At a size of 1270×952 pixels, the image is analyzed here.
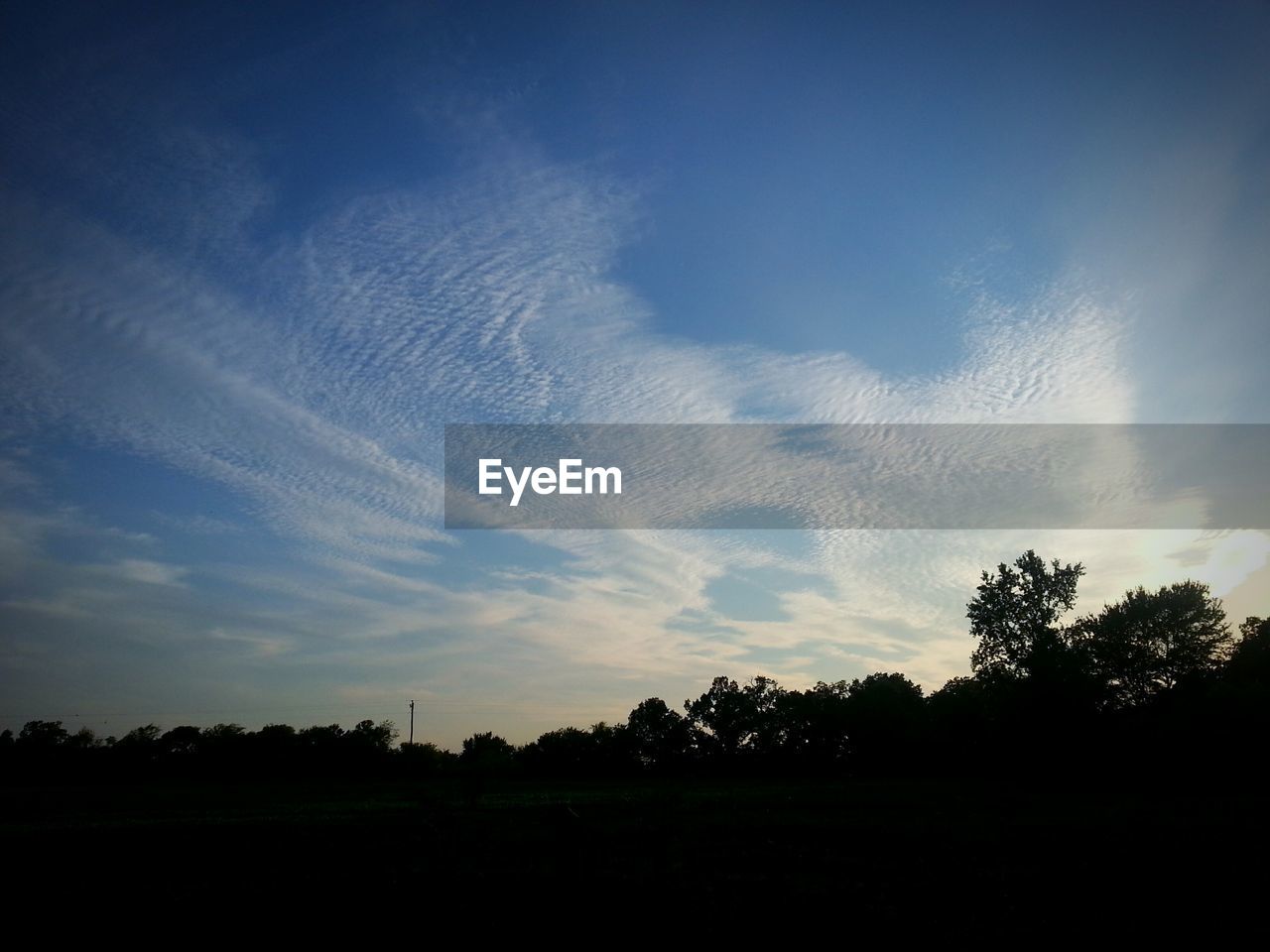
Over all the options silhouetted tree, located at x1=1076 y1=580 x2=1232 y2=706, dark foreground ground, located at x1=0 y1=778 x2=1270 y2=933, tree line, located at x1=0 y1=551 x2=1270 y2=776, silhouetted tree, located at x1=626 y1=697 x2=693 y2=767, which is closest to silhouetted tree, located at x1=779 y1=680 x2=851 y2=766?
tree line, located at x1=0 y1=551 x2=1270 y2=776

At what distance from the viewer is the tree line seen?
49625 mm

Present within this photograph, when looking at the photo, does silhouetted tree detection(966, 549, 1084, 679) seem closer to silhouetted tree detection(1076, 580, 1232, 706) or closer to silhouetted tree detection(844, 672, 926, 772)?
silhouetted tree detection(1076, 580, 1232, 706)

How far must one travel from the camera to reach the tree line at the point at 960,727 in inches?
1954

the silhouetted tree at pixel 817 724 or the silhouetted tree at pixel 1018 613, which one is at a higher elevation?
the silhouetted tree at pixel 1018 613

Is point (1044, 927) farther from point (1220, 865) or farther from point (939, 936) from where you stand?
point (1220, 865)

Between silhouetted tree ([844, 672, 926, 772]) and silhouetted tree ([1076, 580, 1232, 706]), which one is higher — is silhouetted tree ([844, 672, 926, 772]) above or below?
below

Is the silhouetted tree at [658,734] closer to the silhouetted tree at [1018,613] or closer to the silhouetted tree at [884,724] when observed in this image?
the silhouetted tree at [884,724]

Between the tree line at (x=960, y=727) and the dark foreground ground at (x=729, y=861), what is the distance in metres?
13.7

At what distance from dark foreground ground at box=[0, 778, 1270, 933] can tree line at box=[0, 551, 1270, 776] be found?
538 inches

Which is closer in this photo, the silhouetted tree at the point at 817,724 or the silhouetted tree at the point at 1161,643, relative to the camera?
the silhouetted tree at the point at 1161,643

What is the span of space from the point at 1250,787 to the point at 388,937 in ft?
169

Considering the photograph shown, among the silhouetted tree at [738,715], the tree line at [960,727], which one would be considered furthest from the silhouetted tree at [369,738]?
the silhouetted tree at [738,715]

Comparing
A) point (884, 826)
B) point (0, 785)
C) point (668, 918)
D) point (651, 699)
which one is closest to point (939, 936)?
point (668, 918)

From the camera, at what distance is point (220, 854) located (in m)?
23.7
